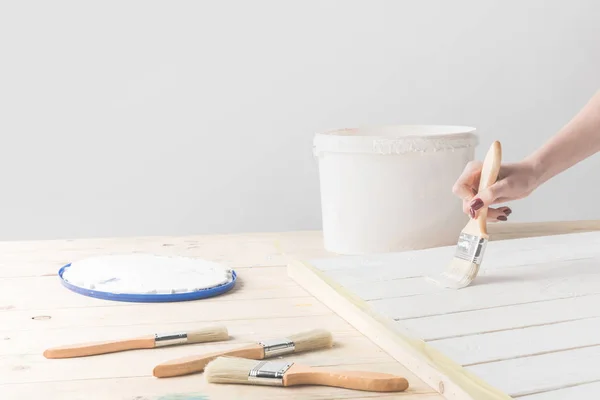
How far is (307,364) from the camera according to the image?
2.49 feet

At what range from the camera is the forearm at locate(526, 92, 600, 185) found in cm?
116

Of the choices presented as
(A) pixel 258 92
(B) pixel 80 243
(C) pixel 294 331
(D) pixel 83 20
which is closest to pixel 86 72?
(D) pixel 83 20

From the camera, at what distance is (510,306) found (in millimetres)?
903

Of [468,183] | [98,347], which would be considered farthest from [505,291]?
[98,347]

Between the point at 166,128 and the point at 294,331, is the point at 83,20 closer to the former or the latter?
the point at 166,128

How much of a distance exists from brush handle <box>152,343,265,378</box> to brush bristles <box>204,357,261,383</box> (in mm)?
24

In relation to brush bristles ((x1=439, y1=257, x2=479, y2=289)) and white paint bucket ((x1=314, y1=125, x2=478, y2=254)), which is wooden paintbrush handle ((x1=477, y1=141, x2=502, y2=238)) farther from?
white paint bucket ((x1=314, y1=125, x2=478, y2=254))

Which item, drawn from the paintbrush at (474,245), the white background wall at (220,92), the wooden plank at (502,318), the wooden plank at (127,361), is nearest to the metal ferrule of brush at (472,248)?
the paintbrush at (474,245)

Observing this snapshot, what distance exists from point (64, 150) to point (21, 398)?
1.46 metres

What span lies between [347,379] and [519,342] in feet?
0.63

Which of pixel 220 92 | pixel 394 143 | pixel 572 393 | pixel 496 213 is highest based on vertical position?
pixel 220 92

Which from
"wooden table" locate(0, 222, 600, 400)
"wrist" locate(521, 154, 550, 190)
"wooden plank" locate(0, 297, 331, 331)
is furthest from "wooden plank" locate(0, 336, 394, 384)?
"wrist" locate(521, 154, 550, 190)

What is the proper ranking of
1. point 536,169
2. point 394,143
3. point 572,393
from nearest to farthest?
point 572,393
point 536,169
point 394,143

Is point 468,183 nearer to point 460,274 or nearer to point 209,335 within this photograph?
point 460,274
